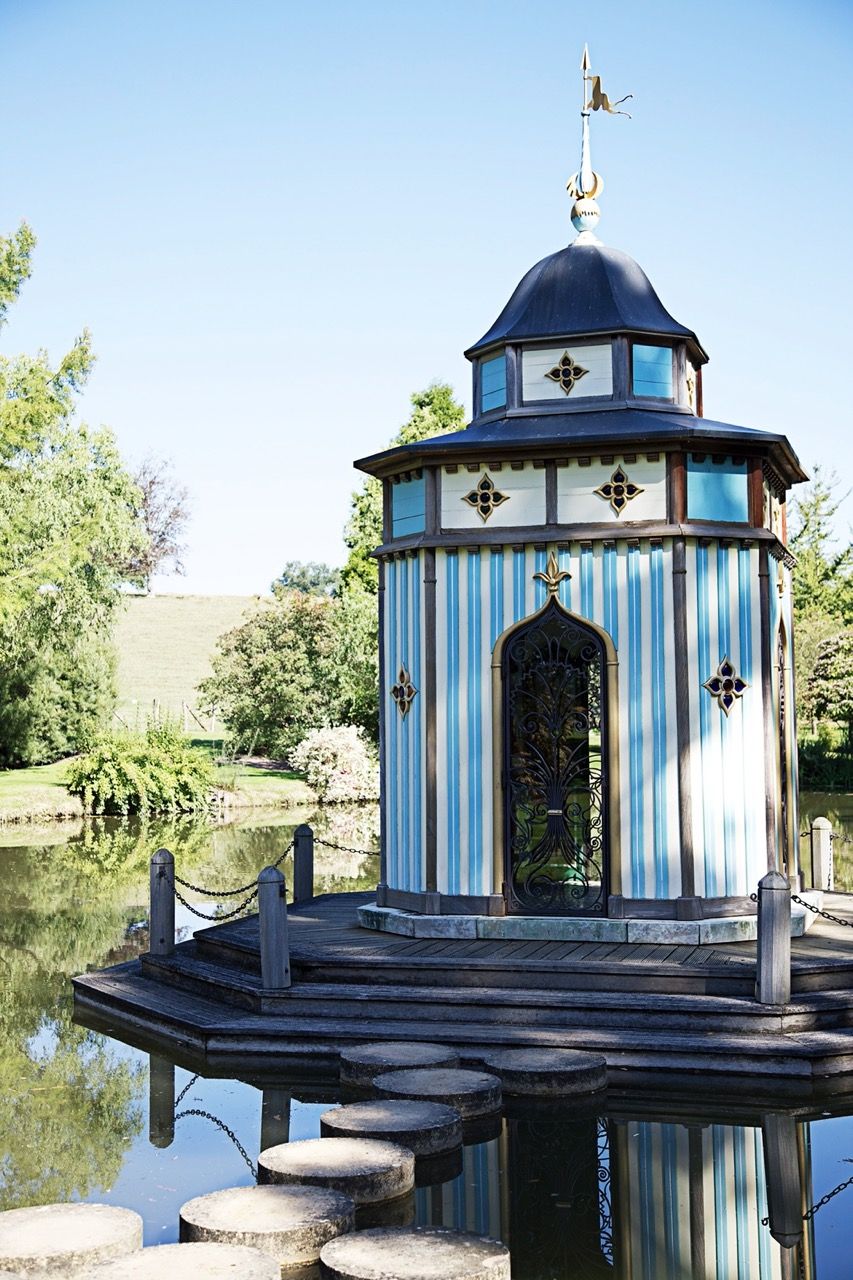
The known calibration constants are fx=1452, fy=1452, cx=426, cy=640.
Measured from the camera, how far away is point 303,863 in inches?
571

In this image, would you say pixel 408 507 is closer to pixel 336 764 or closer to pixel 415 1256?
pixel 415 1256

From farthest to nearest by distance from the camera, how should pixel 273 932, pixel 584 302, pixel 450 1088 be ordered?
1. pixel 584 302
2. pixel 273 932
3. pixel 450 1088

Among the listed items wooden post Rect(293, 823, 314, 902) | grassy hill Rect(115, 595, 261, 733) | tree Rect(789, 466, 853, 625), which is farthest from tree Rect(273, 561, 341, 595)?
wooden post Rect(293, 823, 314, 902)

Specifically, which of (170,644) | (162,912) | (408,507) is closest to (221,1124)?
(162,912)

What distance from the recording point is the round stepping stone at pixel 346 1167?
703 centimetres

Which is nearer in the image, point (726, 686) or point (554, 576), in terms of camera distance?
point (726, 686)

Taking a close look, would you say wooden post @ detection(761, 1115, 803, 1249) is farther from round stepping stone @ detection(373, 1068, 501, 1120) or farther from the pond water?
round stepping stone @ detection(373, 1068, 501, 1120)

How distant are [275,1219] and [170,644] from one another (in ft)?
191

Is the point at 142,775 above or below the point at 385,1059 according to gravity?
above

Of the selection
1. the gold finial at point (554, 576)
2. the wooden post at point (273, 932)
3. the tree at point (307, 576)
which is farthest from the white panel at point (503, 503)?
the tree at point (307, 576)

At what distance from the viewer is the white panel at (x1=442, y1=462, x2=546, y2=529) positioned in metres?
11.8

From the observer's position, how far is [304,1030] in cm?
1004

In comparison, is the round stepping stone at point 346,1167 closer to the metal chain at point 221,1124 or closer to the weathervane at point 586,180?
the metal chain at point 221,1124

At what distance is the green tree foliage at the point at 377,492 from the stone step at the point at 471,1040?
24681 millimetres
